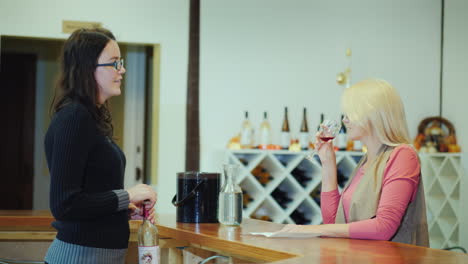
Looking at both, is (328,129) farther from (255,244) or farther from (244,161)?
(244,161)

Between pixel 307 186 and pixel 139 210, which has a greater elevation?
pixel 139 210

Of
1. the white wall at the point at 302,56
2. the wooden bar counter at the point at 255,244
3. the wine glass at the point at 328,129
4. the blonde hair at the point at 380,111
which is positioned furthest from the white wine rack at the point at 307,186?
the blonde hair at the point at 380,111

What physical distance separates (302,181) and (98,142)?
3410 mm

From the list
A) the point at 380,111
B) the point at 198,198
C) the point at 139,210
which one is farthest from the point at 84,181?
the point at 380,111

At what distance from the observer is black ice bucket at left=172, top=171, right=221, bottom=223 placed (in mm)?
2471

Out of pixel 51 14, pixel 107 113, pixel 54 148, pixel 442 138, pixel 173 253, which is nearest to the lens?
pixel 54 148

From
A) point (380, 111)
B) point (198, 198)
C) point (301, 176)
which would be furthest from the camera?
point (301, 176)

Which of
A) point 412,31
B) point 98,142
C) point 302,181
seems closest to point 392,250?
point 98,142

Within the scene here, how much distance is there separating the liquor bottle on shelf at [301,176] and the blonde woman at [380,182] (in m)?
2.62

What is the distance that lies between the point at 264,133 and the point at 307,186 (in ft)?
1.79

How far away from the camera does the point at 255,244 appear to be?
71.2 inches

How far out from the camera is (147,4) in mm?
4996

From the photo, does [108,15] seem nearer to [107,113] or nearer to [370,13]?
[370,13]

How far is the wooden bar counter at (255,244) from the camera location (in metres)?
1.60
